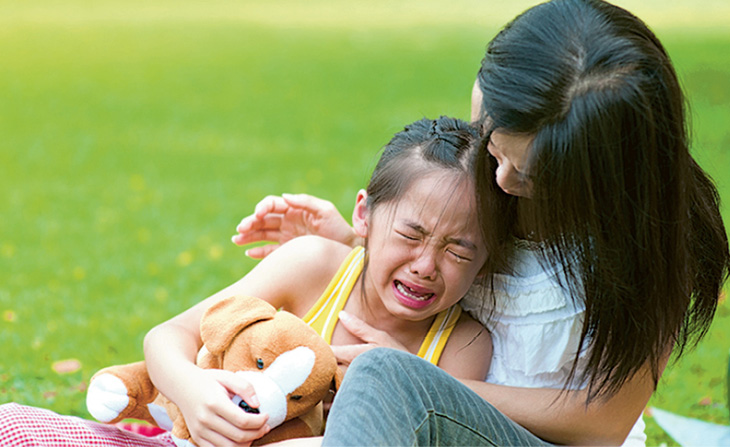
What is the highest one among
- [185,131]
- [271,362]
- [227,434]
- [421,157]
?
[421,157]

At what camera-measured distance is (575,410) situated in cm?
208

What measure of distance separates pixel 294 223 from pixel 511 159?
1073 mm

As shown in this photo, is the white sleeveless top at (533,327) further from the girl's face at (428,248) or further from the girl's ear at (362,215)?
the girl's ear at (362,215)

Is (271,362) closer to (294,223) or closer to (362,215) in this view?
(362,215)

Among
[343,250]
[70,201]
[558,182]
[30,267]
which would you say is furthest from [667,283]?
[70,201]

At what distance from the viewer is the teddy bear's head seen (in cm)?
199

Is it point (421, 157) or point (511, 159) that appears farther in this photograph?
point (421, 157)

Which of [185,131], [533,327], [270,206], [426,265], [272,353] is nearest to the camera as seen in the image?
[272,353]

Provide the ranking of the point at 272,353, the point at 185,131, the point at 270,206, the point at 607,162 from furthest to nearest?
1. the point at 185,131
2. the point at 270,206
3. the point at 272,353
4. the point at 607,162

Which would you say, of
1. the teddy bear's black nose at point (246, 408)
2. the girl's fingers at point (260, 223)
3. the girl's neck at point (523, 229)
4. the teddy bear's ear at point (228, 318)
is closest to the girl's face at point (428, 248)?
the girl's neck at point (523, 229)

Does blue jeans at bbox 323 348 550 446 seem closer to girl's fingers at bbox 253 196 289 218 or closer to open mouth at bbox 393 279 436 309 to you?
open mouth at bbox 393 279 436 309

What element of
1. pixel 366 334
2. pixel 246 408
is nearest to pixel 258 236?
pixel 366 334

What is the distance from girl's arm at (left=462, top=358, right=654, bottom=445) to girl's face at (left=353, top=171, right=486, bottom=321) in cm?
25

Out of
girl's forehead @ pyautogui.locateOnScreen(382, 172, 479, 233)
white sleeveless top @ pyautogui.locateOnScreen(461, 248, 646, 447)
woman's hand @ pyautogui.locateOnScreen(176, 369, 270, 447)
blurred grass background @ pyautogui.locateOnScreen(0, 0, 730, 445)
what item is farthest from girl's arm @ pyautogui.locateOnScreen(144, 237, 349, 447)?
blurred grass background @ pyautogui.locateOnScreen(0, 0, 730, 445)
